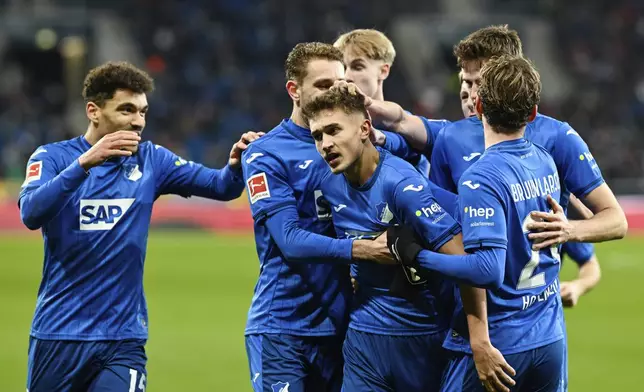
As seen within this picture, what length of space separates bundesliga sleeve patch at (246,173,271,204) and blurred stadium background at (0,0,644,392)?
34.3 feet

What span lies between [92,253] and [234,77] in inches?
737

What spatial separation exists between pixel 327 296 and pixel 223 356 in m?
6.16

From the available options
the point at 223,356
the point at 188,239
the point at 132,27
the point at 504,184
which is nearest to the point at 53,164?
the point at 504,184

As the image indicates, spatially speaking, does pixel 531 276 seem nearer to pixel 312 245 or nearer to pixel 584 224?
pixel 584 224

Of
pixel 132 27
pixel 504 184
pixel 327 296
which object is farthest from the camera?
pixel 132 27

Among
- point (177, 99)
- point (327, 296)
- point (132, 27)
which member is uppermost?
point (132, 27)

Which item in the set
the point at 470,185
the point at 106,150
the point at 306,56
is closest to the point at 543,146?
the point at 470,185

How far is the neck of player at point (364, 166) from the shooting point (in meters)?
4.76

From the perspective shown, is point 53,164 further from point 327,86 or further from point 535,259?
point 535,259

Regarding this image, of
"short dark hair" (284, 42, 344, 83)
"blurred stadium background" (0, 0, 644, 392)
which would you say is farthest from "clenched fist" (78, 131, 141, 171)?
"blurred stadium background" (0, 0, 644, 392)

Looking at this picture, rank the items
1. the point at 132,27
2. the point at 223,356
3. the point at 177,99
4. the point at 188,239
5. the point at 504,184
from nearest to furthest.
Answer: the point at 504,184, the point at 223,356, the point at 188,239, the point at 177,99, the point at 132,27

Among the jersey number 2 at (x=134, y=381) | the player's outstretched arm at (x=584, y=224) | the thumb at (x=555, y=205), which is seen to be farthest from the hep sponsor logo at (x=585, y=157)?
the jersey number 2 at (x=134, y=381)

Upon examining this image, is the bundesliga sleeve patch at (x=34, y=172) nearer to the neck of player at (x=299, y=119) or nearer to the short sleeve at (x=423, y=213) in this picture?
the neck of player at (x=299, y=119)

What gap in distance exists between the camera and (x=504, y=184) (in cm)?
427
